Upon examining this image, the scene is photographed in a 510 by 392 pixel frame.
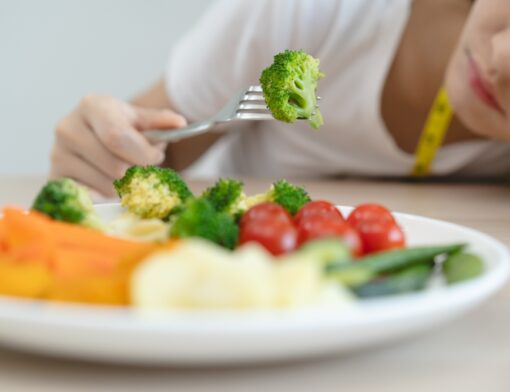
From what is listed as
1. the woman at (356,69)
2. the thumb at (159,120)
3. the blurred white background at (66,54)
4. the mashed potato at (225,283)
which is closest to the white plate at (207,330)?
the mashed potato at (225,283)

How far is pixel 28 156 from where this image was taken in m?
3.60

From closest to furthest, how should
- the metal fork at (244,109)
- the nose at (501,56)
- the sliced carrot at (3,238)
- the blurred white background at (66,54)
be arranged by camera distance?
the sliced carrot at (3,238), the metal fork at (244,109), the nose at (501,56), the blurred white background at (66,54)

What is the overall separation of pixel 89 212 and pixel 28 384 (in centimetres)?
27

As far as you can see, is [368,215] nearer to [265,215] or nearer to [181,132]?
[265,215]

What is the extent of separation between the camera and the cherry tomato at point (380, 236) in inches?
28.5

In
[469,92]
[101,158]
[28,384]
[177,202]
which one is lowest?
[28,384]

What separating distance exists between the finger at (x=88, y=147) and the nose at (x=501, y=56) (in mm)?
722

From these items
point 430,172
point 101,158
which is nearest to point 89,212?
point 101,158

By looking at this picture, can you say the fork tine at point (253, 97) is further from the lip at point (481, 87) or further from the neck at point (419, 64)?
the neck at point (419, 64)

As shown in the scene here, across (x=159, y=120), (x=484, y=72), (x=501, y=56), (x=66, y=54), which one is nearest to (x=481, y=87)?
(x=484, y=72)

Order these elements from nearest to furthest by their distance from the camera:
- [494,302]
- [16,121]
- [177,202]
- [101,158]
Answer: [494,302]
[177,202]
[101,158]
[16,121]

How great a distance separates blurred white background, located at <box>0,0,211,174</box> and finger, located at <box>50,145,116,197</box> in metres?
1.86

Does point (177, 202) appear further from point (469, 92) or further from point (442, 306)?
point (469, 92)

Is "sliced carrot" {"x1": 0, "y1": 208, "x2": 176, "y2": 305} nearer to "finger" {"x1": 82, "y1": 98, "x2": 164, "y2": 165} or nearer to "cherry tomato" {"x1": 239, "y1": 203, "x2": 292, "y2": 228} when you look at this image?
"cherry tomato" {"x1": 239, "y1": 203, "x2": 292, "y2": 228}
